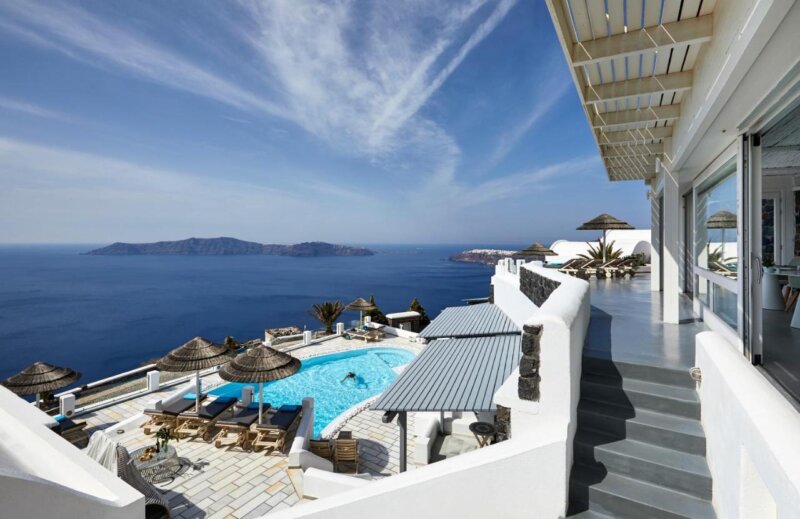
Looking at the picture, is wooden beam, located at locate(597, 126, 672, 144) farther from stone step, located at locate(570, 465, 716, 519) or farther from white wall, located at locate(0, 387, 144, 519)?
white wall, located at locate(0, 387, 144, 519)

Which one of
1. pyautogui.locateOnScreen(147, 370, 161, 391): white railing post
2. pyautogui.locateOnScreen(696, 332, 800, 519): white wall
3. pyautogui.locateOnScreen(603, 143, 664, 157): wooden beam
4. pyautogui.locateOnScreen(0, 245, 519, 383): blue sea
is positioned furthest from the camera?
pyautogui.locateOnScreen(0, 245, 519, 383): blue sea

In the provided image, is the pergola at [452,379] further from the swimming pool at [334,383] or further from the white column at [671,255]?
the swimming pool at [334,383]

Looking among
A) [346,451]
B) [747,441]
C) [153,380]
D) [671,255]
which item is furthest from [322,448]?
[671,255]

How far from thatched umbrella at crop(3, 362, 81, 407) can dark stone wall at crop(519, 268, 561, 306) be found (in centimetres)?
1283

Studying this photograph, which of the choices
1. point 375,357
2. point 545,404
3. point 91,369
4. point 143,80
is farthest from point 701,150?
point 143,80

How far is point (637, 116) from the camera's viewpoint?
5.81 meters

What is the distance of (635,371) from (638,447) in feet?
3.26

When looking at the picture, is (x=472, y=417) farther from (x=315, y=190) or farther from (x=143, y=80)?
(x=315, y=190)

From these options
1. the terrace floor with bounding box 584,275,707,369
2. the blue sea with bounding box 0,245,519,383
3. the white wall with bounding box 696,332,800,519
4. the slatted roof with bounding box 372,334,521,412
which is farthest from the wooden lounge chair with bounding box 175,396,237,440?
the blue sea with bounding box 0,245,519,383

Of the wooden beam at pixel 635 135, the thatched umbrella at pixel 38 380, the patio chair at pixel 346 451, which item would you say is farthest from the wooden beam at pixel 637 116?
the thatched umbrella at pixel 38 380

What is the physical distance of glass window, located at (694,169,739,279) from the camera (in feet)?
14.7

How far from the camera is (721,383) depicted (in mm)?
2795

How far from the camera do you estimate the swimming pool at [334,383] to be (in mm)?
13302

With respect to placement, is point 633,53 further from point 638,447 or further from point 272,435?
point 272,435
